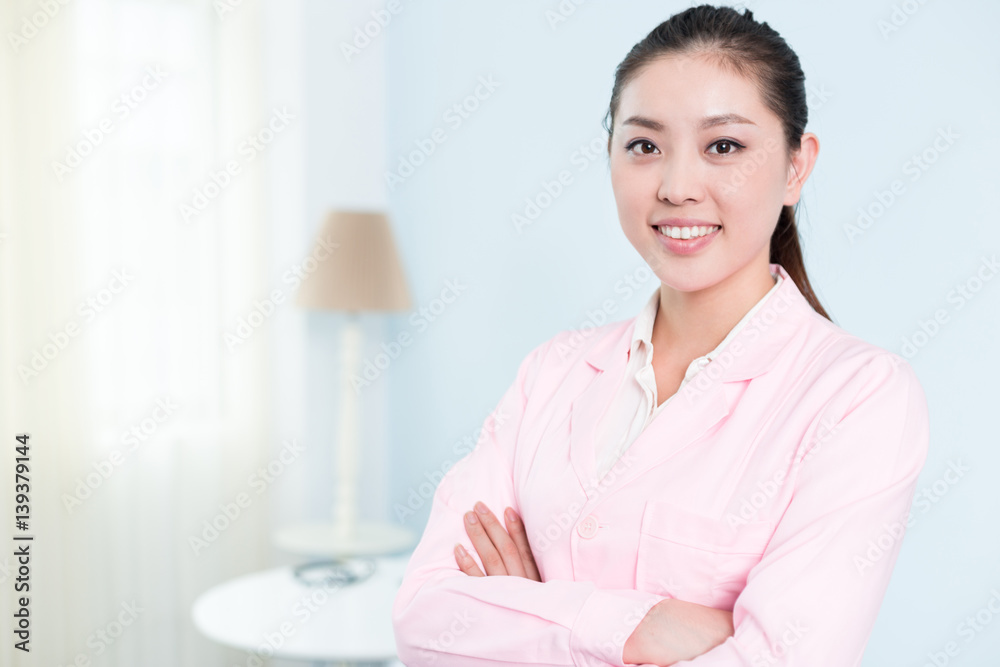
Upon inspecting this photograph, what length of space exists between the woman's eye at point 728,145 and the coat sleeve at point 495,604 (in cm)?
43

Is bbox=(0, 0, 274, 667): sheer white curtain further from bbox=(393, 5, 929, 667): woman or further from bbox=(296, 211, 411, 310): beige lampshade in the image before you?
bbox=(393, 5, 929, 667): woman

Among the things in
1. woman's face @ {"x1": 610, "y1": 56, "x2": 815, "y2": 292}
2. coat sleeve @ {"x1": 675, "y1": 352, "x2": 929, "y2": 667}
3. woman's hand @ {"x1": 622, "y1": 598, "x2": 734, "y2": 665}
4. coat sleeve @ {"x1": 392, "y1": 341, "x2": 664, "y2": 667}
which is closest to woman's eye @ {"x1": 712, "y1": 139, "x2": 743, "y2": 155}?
woman's face @ {"x1": 610, "y1": 56, "x2": 815, "y2": 292}

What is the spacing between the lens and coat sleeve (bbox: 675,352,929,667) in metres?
0.84

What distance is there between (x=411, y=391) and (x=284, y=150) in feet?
2.86

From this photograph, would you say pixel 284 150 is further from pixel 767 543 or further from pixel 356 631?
pixel 767 543

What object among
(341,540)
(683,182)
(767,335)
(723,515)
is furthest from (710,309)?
(341,540)

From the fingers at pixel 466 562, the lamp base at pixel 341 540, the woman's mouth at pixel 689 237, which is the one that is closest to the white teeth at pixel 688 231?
the woman's mouth at pixel 689 237

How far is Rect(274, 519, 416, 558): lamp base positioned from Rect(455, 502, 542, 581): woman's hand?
1.36m

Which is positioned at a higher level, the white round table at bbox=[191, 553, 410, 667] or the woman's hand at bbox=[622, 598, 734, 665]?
the woman's hand at bbox=[622, 598, 734, 665]

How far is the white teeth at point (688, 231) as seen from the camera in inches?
40.8

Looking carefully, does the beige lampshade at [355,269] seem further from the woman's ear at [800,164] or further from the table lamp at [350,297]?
the woman's ear at [800,164]

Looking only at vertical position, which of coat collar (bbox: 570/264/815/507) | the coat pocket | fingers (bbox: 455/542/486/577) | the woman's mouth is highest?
the woman's mouth

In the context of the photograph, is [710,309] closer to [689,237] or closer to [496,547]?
[689,237]

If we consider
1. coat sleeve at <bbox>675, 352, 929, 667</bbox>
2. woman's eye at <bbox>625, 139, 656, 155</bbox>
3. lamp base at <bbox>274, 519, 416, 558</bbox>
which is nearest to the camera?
coat sleeve at <bbox>675, 352, 929, 667</bbox>
